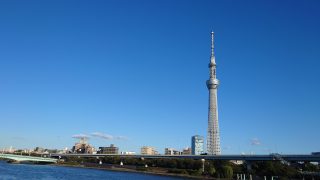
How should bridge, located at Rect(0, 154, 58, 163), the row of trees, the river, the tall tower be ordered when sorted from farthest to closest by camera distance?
the tall tower < bridge, located at Rect(0, 154, 58, 163) < the row of trees < the river

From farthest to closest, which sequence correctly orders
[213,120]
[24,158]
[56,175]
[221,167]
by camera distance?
1. [213,120]
2. [24,158]
3. [221,167]
4. [56,175]

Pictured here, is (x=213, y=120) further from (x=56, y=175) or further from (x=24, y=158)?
(x=56, y=175)

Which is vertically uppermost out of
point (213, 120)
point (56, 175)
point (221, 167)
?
point (213, 120)

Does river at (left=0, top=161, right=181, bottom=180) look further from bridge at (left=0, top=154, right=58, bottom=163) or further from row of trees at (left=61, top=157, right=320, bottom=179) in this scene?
bridge at (left=0, top=154, right=58, bottom=163)

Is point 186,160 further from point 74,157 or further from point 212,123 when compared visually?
point 74,157

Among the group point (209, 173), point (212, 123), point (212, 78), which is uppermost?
point (212, 78)

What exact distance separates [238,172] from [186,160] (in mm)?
25177

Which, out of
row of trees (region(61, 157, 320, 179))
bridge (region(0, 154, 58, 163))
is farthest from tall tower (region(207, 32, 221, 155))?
bridge (region(0, 154, 58, 163))

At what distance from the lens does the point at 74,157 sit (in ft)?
632

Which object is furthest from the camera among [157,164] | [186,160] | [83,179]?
[157,164]

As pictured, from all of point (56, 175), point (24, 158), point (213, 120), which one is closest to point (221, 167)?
point (56, 175)

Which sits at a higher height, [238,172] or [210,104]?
[210,104]

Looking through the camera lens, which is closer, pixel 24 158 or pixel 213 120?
pixel 24 158

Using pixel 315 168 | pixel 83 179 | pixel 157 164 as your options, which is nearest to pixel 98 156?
pixel 157 164
